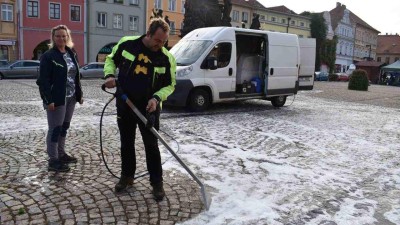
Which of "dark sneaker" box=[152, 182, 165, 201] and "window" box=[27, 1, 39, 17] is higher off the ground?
"window" box=[27, 1, 39, 17]

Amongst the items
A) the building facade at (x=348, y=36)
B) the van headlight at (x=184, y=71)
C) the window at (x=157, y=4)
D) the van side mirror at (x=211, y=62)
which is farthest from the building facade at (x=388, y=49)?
the van headlight at (x=184, y=71)

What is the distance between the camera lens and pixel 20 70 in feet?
84.6

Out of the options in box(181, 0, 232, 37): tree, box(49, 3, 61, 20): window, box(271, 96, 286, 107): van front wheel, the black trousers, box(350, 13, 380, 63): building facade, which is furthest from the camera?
box(350, 13, 380, 63): building facade

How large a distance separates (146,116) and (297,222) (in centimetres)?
190

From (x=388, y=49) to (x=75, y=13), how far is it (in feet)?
292

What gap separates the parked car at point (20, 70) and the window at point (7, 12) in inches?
494

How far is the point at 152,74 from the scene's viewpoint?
431 cm

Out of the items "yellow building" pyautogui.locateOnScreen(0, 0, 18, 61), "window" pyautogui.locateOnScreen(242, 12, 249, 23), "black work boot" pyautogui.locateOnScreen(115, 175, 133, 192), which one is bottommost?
"black work boot" pyautogui.locateOnScreen(115, 175, 133, 192)

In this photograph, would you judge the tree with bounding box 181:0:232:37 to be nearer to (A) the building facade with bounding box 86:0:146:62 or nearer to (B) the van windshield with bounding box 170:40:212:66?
(B) the van windshield with bounding box 170:40:212:66

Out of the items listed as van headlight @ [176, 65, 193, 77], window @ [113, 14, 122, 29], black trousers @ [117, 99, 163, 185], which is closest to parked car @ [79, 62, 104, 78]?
window @ [113, 14, 122, 29]

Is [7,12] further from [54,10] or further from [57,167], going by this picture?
[57,167]

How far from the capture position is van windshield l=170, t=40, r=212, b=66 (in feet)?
36.2

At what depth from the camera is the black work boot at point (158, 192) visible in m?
4.41

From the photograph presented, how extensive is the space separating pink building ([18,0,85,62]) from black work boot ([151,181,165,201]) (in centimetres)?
3539
